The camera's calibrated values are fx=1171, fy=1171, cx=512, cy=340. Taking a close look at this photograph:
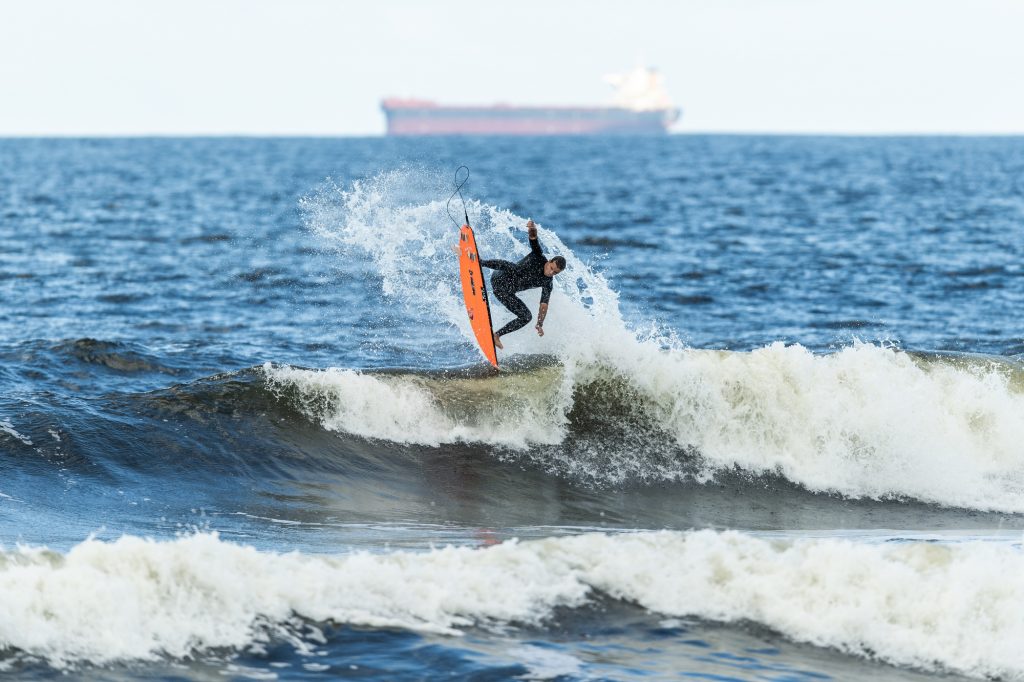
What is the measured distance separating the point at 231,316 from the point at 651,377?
398 inches

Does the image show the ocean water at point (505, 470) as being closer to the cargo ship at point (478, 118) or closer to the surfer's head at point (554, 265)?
the surfer's head at point (554, 265)

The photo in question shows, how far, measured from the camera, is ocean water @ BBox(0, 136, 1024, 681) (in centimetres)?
845

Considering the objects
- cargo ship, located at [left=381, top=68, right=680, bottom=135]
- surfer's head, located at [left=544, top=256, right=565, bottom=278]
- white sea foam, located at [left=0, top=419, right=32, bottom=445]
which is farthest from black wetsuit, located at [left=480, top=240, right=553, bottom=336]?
cargo ship, located at [left=381, top=68, right=680, bottom=135]

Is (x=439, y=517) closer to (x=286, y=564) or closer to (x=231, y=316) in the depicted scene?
(x=286, y=564)

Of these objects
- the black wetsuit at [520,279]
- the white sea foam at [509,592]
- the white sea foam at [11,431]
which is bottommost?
the white sea foam at [509,592]

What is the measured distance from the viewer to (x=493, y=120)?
188m

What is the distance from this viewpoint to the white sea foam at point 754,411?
14602 millimetres

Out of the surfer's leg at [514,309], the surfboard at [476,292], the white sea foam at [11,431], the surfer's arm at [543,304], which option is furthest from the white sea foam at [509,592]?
the surfboard at [476,292]

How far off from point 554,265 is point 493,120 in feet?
580

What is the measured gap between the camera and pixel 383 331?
20594 millimetres

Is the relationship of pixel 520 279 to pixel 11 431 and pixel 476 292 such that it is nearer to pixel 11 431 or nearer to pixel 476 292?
pixel 476 292

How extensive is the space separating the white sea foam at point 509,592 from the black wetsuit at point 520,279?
242 inches

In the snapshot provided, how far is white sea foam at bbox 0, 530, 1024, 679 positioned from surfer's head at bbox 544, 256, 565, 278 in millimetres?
5757

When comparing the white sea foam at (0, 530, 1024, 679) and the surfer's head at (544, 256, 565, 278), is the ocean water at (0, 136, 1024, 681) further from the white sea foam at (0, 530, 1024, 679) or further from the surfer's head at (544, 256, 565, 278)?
the surfer's head at (544, 256, 565, 278)
